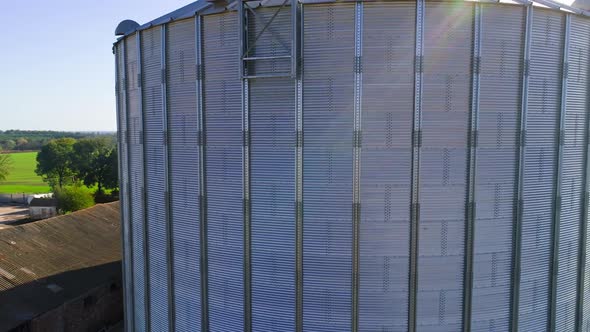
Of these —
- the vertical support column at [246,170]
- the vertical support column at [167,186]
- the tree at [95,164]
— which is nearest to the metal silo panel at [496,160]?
the vertical support column at [246,170]

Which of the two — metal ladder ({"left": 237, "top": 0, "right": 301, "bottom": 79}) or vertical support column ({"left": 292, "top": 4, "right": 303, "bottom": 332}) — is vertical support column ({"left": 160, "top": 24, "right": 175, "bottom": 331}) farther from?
vertical support column ({"left": 292, "top": 4, "right": 303, "bottom": 332})

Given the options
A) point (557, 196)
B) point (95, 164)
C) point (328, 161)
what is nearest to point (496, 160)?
point (557, 196)

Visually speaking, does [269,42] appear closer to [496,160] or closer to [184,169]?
[184,169]

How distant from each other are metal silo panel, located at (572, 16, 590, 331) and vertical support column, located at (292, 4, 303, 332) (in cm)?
892

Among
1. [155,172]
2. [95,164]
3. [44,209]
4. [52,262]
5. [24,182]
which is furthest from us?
[24,182]

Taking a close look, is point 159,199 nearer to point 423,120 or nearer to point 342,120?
Answer: point 342,120

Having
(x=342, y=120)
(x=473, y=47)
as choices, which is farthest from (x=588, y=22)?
(x=342, y=120)

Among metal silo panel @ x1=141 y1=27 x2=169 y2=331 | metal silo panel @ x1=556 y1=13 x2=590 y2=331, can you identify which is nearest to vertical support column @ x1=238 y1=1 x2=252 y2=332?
metal silo panel @ x1=141 y1=27 x2=169 y2=331

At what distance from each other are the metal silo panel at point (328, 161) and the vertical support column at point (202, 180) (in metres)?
3.66

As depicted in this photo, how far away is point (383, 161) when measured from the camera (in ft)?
39.7

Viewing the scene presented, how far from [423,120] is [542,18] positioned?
5198 millimetres

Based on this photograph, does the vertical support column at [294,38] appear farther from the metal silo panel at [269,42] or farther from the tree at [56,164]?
the tree at [56,164]

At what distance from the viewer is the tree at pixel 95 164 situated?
7112 centimetres

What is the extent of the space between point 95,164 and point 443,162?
236ft
